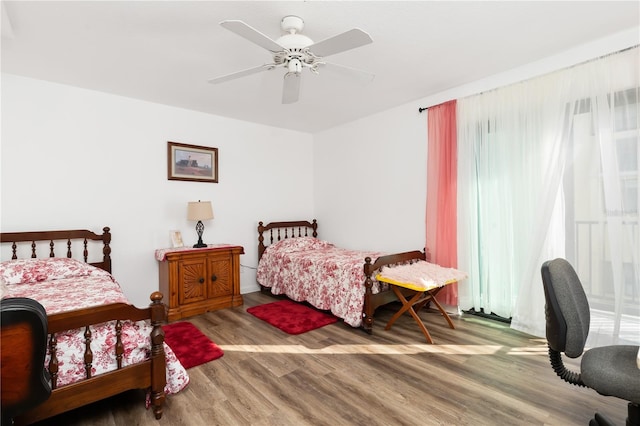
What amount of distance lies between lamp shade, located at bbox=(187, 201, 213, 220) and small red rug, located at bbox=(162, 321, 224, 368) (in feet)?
3.97

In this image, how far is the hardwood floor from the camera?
6.03 feet

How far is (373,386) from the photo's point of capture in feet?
7.07

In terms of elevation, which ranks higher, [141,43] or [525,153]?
[141,43]

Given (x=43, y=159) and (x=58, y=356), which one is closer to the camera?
(x=58, y=356)

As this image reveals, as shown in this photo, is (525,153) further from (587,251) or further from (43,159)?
(43,159)

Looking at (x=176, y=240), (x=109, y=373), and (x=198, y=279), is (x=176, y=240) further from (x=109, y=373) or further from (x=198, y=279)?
(x=109, y=373)

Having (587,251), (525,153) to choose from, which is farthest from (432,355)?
(525,153)

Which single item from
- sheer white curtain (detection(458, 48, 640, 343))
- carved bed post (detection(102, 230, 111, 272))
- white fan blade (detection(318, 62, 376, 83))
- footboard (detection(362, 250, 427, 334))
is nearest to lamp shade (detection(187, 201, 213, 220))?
carved bed post (detection(102, 230, 111, 272))

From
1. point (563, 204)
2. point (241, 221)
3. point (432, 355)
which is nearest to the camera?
point (432, 355)

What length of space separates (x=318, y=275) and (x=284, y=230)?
155 centimetres

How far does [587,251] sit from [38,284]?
14.9ft

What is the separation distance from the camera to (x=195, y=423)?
1808 mm

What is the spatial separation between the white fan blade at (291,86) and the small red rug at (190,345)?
7.35 ft

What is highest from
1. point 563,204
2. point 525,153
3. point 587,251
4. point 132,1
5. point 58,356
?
point 132,1
